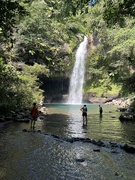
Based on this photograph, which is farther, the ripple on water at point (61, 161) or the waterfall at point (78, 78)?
the waterfall at point (78, 78)

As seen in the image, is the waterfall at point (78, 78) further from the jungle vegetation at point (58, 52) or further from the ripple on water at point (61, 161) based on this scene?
the ripple on water at point (61, 161)

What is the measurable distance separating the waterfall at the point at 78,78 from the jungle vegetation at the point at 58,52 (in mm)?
1197

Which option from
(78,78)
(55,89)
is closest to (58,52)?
(78,78)

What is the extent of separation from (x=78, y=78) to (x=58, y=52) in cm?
865

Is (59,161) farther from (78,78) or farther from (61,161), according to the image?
(78,78)

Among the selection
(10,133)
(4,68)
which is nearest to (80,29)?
(4,68)

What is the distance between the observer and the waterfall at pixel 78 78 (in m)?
47.6

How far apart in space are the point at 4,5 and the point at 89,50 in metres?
43.3

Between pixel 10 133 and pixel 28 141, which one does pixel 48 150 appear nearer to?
pixel 28 141

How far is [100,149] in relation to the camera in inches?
356

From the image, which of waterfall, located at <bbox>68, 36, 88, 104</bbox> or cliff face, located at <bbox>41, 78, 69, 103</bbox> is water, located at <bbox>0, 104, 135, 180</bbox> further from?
cliff face, located at <bbox>41, 78, 69, 103</bbox>

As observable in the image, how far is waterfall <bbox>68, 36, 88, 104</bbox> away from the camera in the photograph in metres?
47.6

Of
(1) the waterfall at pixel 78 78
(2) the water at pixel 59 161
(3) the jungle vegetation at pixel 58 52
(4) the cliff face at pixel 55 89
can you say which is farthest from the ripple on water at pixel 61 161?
(4) the cliff face at pixel 55 89

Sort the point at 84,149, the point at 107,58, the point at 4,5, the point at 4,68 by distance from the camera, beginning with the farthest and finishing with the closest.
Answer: the point at 107,58
the point at 4,68
the point at 84,149
the point at 4,5
